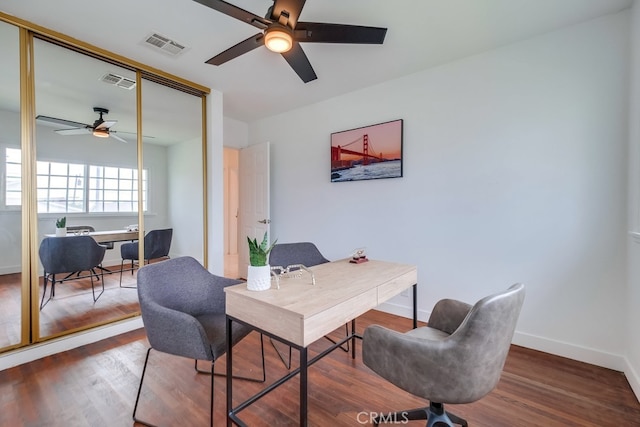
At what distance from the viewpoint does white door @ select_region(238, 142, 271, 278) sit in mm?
4203

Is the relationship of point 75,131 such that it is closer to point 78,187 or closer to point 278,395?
point 78,187

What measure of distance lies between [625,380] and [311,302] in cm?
238

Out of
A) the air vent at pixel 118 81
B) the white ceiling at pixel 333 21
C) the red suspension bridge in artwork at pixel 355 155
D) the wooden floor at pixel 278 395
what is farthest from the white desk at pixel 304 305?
the air vent at pixel 118 81

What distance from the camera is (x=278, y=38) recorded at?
1.75m

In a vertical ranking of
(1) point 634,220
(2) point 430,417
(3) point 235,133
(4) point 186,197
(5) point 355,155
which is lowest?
(2) point 430,417

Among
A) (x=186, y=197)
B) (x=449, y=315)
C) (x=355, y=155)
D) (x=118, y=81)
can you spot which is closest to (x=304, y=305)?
(x=449, y=315)

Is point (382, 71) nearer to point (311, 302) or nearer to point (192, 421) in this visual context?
point (311, 302)

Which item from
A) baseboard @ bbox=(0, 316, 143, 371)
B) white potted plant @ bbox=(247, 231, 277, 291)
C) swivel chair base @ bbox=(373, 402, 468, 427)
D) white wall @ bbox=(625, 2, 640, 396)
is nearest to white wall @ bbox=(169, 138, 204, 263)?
baseboard @ bbox=(0, 316, 143, 371)

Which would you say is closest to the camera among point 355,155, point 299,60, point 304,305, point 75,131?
point 304,305

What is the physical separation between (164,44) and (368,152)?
7.36ft

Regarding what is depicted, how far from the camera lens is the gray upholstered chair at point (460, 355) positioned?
3.58 ft

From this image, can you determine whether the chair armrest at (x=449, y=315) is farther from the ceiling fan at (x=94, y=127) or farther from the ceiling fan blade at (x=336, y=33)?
the ceiling fan at (x=94, y=127)

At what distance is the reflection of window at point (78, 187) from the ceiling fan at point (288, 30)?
1.73 m

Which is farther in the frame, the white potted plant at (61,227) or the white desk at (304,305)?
the white potted plant at (61,227)
